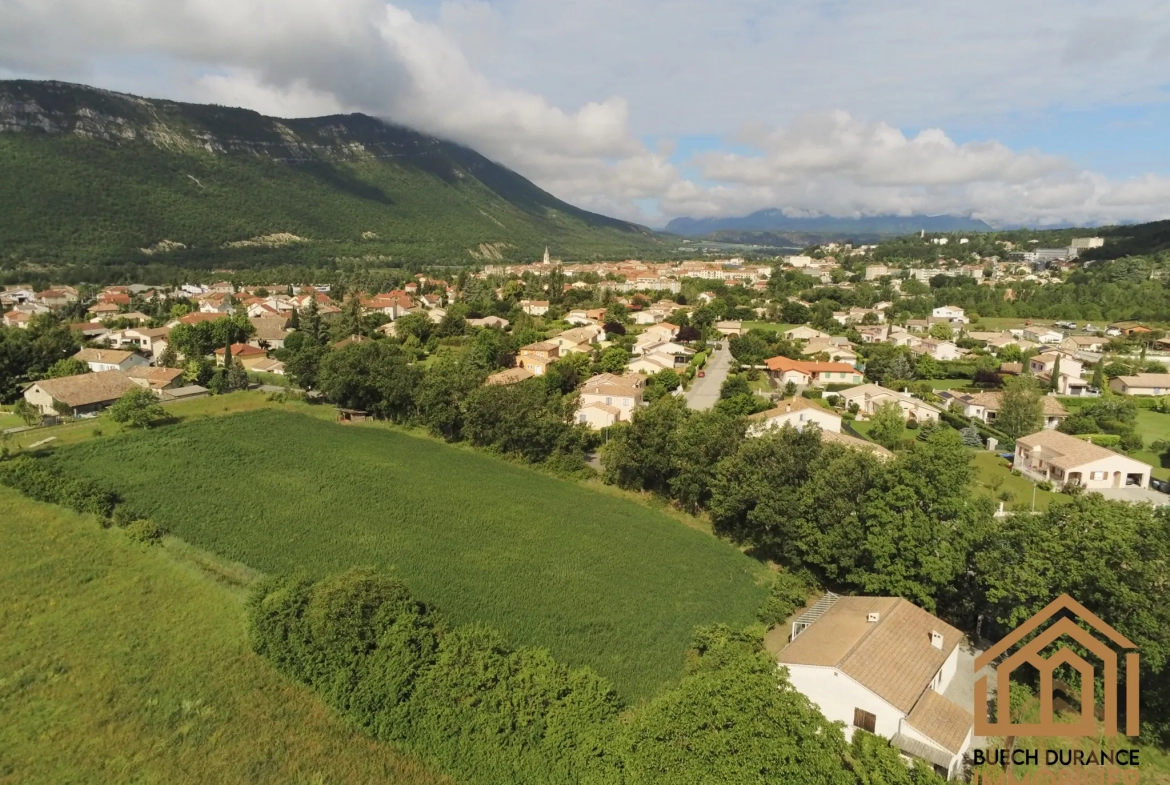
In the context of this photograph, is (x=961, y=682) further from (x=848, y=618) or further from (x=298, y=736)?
(x=298, y=736)

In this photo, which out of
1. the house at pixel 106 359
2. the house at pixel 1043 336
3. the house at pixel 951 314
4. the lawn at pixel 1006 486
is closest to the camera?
the lawn at pixel 1006 486

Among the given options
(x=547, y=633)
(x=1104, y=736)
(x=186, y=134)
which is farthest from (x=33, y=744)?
(x=186, y=134)

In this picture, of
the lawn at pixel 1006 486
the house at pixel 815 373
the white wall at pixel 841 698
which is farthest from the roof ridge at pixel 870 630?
the house at pixel 815 373

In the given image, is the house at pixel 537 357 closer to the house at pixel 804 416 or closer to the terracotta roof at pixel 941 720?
the house at pixel 804 416

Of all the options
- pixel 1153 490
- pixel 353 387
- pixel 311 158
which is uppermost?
pixel 311 158

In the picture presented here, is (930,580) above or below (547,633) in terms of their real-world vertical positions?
above

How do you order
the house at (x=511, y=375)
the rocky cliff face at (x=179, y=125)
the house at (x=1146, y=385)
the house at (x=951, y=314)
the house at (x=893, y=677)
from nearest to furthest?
the house at (x=893, y=677) → the house at (x=511, y=375) → the house at (x=1146, y=385) → the house at (x=951, y=314) → the rocky cliff face at (x=179, y=125)

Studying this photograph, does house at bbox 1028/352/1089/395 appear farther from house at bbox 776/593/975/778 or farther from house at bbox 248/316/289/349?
house at bbox 248/316/289/349
